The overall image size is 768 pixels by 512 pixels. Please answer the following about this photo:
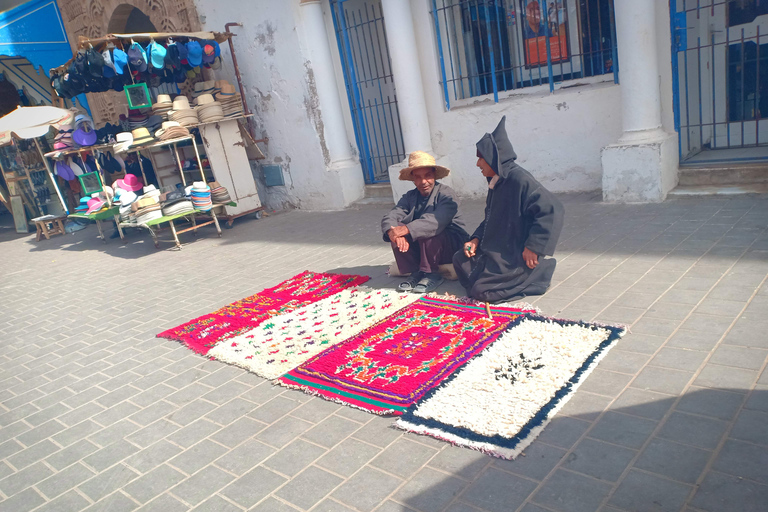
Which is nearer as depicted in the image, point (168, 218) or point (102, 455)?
point (102, 455)

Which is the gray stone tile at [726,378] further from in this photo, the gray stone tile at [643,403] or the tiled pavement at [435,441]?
the gray stone tile at [643,403]

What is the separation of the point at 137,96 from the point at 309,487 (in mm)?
8210

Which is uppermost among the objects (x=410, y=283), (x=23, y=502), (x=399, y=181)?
(x=399, y=181)

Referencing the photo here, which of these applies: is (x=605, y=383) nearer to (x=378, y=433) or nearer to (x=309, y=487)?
(x=378, y=433)

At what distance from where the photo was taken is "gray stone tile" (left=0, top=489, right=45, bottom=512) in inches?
118

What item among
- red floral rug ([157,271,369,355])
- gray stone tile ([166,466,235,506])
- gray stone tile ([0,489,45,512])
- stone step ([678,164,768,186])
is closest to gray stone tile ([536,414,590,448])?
gray stone tile ([166,466,235,506])

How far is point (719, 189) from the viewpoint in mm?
6285

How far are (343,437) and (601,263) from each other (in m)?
2.92

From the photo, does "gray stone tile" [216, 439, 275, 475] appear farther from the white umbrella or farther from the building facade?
the white umbrella

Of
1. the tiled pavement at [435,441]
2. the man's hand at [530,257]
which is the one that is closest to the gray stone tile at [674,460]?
the tiled pavement at [435,441]

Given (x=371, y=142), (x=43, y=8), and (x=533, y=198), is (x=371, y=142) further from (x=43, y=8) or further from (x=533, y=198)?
(x=43, y=8)

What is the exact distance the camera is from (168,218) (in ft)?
27.1

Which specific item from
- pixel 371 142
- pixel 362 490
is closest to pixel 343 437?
pixel 362 490

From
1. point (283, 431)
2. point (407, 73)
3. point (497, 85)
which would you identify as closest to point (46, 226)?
point (407, 73)
